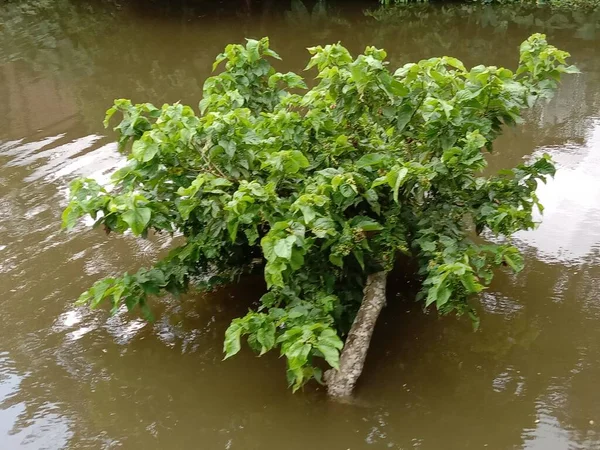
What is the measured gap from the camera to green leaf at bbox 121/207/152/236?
9.39 feet

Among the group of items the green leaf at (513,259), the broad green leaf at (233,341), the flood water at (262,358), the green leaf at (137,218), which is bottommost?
the flood water at (262,358)

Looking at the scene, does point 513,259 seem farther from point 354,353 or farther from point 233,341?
point 233,341

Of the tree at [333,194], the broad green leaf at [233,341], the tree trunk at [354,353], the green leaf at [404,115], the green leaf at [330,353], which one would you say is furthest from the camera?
the green leaf at [404,115]

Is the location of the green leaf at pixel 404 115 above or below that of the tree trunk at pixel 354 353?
above

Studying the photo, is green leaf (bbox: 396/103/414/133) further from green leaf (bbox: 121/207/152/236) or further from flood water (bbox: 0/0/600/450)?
green leaf (bbox: 121/207/152/236)

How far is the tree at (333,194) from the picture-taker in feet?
9.34

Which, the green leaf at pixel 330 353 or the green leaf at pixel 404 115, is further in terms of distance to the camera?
the green leaf at pixel 404 115

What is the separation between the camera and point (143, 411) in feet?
10.2

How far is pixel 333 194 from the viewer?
2.96 m

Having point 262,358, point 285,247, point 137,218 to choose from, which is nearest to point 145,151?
point 137,218

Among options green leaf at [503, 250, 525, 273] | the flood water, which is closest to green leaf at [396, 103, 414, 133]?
green leaf at [503, 250, 525, 273]

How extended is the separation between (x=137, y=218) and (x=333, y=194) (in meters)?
0.93

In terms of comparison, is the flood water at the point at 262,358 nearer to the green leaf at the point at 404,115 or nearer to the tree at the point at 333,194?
the tree at the point at 333,194

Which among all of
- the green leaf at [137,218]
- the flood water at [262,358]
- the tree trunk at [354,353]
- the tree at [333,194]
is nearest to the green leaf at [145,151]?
the tree at [333,194]
